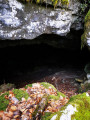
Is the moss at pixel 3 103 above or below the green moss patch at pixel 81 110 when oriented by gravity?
below

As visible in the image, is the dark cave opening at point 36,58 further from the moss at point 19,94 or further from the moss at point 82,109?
the moss at point 82,109

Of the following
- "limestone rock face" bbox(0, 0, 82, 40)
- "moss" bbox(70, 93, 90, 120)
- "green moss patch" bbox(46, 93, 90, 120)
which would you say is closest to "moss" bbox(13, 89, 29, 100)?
"green moss patch" bbox(46, 93, 90, 120)

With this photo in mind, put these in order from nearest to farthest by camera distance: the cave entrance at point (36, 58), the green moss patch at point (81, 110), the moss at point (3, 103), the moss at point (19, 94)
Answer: the green moss patch at point (81, 110), the moss at point (3, 103), the moss at point (19, 94), the cave entrance at point (36, 58)

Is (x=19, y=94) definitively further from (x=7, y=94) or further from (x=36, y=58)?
(x=36, y=58)

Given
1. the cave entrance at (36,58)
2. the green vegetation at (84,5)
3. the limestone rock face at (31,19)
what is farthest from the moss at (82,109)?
the cave entrance at (36,58)

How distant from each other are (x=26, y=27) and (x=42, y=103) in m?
3.64

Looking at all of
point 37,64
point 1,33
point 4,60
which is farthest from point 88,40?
point 4,60

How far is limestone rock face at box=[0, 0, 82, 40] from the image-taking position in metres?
4.42

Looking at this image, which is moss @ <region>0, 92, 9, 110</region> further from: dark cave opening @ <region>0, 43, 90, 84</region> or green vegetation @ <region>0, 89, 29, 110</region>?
dark cave opening @ <region>0, 43, 90, 84</region>

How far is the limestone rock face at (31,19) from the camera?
4422 mm

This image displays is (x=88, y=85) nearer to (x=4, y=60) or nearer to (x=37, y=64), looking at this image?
(x=37, y=64)

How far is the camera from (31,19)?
16.0 feet

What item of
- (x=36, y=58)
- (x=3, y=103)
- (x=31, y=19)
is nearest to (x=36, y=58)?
(x=36, y=58)

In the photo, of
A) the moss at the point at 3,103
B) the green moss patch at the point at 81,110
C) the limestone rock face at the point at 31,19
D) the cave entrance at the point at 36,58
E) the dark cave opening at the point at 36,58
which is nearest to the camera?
the green moss patch at the point at 81,110
